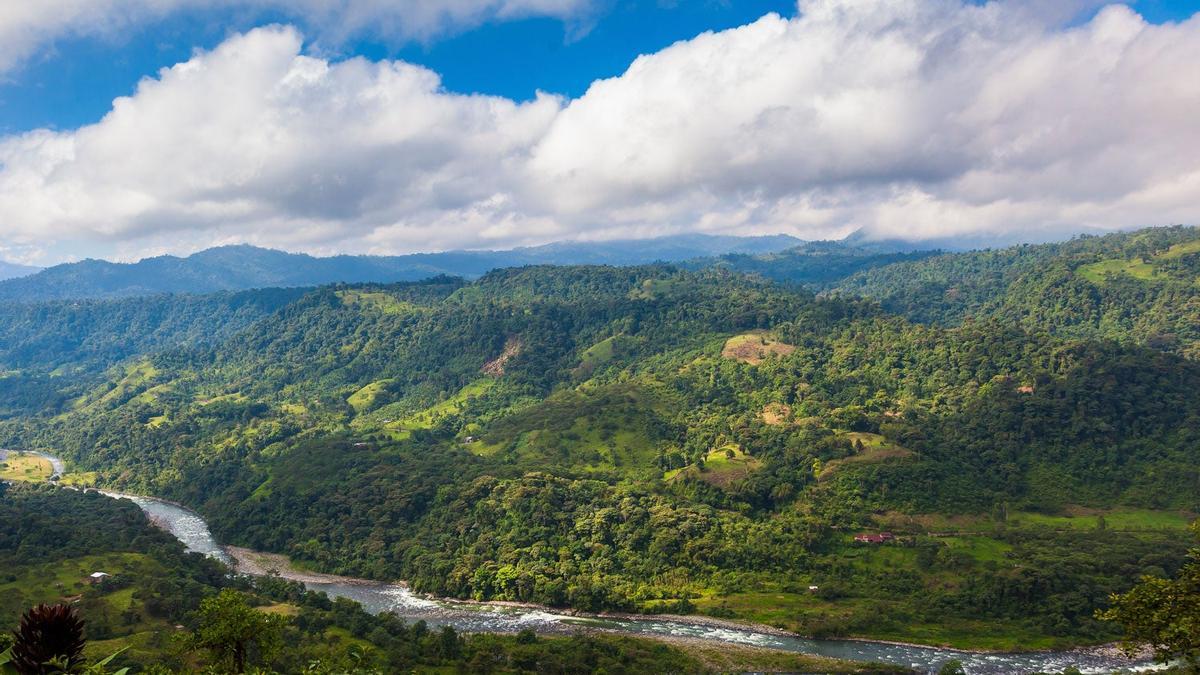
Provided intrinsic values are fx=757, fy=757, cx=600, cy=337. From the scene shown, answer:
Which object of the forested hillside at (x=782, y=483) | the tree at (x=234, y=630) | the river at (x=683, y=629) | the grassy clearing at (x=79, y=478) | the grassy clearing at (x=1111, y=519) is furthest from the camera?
the grassy clearing at (x=79, y=478)

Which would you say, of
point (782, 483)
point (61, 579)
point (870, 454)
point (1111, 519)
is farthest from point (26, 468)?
point (1111, 519)

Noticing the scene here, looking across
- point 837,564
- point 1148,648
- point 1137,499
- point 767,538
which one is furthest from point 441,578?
point 1137,499

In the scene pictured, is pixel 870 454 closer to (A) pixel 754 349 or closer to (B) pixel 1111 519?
(B) pixel 1111 519

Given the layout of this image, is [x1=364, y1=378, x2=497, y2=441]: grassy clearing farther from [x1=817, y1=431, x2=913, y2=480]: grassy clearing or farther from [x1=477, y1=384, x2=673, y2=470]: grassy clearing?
[x1=817, y1=431, x2=913, y2=480]: grassy clearing

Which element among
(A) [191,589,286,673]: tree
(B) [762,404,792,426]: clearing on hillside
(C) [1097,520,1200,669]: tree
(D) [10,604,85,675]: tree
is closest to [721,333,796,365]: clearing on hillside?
(B) [762,404,792,426]: clearing on hillside

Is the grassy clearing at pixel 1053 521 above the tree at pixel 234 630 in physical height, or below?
below

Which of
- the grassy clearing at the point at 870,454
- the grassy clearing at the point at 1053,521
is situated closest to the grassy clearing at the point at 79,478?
the grassy clearing at the point at 870,454

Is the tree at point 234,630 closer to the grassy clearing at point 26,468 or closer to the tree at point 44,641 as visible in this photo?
the tree at point 44,641
